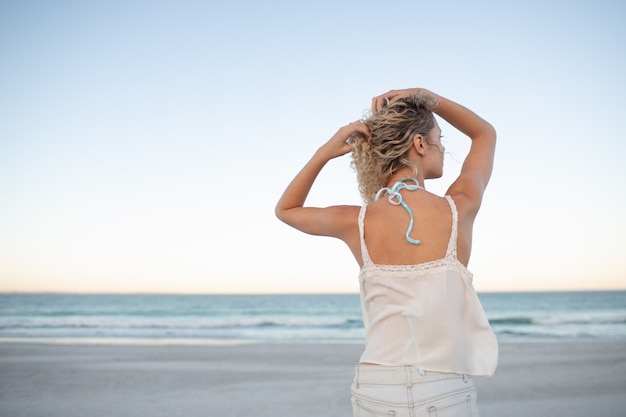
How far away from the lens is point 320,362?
8.88m

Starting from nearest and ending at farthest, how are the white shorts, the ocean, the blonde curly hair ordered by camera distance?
the white shorts
the blonde curly hair
the ocean

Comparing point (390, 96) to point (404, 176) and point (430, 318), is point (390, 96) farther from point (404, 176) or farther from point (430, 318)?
point (430, 318)

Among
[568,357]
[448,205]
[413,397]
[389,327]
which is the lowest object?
[568,357]

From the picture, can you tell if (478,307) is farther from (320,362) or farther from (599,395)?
(320,362)

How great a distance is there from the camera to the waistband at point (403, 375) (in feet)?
4.70

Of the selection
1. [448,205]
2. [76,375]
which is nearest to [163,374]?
[76,375]

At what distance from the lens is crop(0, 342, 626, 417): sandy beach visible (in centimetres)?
566

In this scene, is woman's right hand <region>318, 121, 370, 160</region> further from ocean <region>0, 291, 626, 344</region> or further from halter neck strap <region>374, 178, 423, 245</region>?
ocean <region>0, 291, 626, 344</region>

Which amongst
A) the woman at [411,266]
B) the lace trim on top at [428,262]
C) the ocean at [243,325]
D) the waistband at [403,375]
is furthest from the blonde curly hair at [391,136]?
the ocean at [243,325]

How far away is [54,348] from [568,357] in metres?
9.76

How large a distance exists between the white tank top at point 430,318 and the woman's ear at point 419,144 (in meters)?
0.18

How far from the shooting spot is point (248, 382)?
23.6 feet

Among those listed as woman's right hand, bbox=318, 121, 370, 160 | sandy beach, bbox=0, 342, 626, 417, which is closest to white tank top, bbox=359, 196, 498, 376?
woman's right hand, bbox=318, 121, 370, 160

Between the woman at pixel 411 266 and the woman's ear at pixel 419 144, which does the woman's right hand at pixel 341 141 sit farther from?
the woman's ear at pixel 419 144
